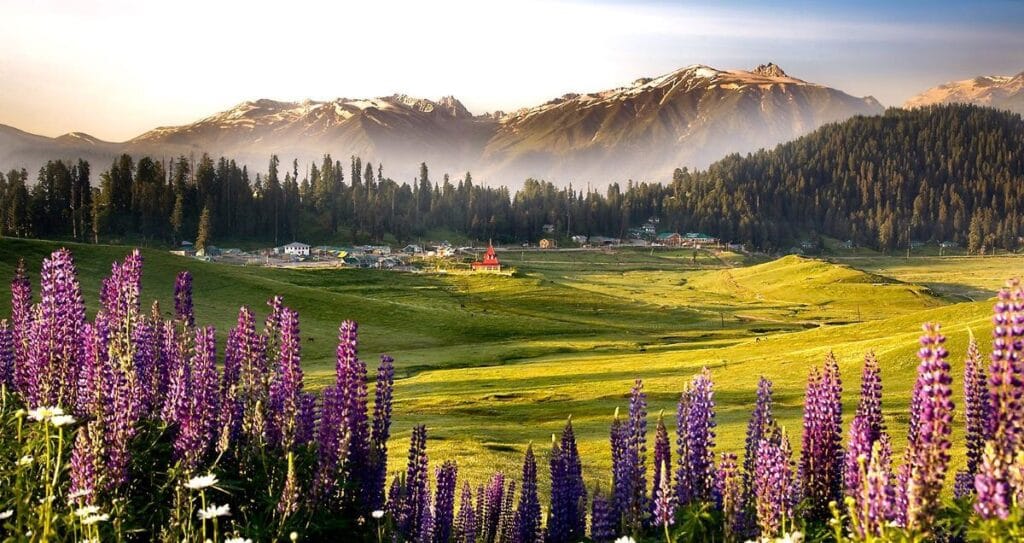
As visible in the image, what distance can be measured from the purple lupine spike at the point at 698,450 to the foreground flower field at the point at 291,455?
20 millimetres

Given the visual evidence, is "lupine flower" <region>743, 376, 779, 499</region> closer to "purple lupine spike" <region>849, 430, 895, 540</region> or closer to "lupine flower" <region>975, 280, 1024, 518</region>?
"purple lupine spike" <region>849, 430, 895, 540</region>

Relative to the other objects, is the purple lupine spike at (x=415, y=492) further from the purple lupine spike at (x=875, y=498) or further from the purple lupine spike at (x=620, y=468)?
the purple lupine spike at (x=875, y=498)

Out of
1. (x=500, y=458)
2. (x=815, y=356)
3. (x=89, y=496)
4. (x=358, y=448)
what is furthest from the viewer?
(x=815, y=356)

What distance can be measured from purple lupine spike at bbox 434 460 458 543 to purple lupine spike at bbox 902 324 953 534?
723cm

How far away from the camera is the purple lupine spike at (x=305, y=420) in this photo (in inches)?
443

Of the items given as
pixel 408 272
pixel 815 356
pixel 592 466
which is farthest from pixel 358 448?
pixel 408 272

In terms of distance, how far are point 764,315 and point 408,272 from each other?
80301 mm

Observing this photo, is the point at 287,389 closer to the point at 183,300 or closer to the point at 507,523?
the point at 183,300

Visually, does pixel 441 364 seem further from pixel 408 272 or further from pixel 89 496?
pixel 408 272

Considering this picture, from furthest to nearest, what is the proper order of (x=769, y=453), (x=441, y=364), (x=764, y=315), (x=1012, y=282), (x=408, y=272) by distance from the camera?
(x=408, y=272), (x=764, y=315), (x=441, y=364), (x=769, y=453), (x=1012, y=282)

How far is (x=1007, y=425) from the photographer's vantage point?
5.78 metres

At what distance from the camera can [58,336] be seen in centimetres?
1081

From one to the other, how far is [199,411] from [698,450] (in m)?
6.47

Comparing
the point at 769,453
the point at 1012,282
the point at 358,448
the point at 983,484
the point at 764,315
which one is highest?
the point at 1012,282
